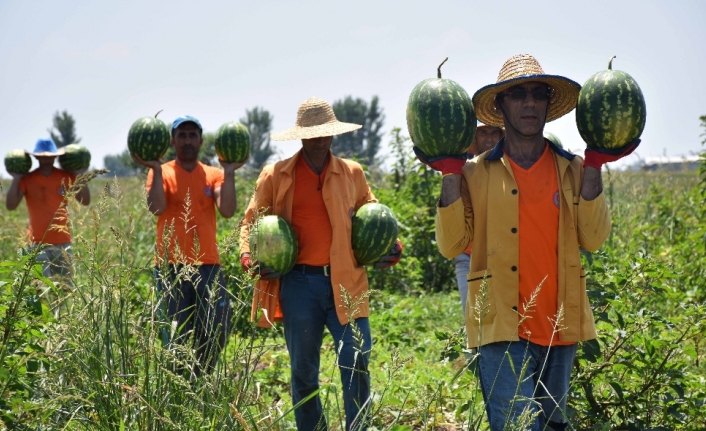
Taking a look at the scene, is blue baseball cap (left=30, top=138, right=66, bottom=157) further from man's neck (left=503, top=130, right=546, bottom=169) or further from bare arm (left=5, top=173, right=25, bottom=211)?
man's neck (left=503, top=130, right=546, bottom=169)

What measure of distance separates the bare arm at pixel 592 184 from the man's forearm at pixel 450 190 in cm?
62

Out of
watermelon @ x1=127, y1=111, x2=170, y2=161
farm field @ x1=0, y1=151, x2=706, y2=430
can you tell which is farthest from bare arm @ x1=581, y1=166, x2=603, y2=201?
watermelon @ x1=127, y1=111, x2=170, y2=161

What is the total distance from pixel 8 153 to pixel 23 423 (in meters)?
6.38

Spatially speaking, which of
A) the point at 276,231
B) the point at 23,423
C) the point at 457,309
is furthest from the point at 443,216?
the point at 457,309

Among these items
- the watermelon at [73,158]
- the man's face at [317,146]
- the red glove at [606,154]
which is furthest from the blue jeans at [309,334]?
the watermelon at [73,158]

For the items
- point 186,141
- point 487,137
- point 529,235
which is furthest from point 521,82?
point 186,141

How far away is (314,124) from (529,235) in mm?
1978

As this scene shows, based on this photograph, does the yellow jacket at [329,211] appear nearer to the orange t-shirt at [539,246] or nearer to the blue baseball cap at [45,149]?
the orange t-shirt at [539,246]

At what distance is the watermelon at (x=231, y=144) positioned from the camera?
20.2 feet

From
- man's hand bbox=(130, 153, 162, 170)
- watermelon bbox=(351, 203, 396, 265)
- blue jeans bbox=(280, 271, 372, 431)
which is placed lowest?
blue jeans bbox=(280, 271, 372, 431)

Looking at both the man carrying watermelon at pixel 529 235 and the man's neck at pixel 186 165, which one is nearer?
the man carrying watermelon at pixel 529 235

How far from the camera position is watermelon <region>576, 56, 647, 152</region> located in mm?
3404

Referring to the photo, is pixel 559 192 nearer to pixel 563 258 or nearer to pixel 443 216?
pixel 563 258

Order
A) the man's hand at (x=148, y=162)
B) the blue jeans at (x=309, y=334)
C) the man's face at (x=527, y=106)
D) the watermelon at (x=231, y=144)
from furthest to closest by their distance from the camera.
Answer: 1. the watermelon at (x=231, y=144)
2. the man's hand at (x=148, y=162)
3. the blue jeans at (x=309, y=334)
4. the man's face at (x=527, y=106)
